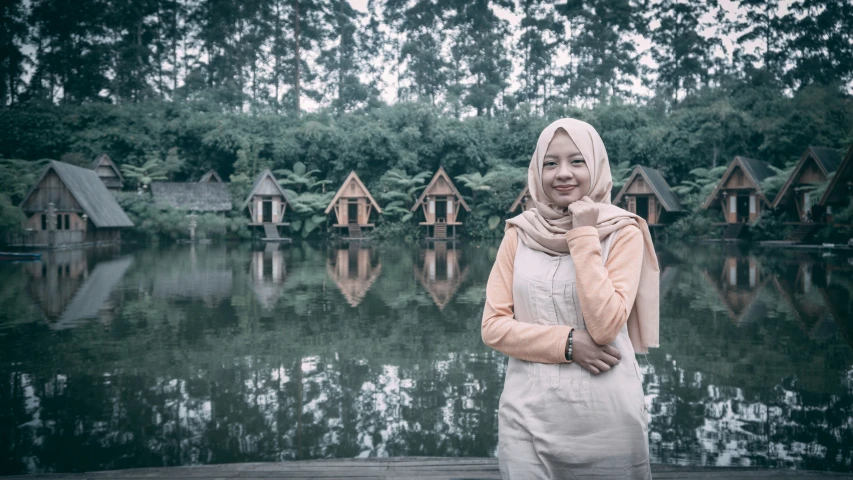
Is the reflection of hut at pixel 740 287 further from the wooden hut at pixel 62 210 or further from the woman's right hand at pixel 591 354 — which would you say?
the wooden hut at pixel 62 210

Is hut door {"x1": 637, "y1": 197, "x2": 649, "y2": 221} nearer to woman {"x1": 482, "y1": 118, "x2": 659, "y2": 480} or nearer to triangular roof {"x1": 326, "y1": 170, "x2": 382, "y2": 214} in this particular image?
triangular roof {"x1": 326, "y1": 170, "x2": 382, "y2": 214}

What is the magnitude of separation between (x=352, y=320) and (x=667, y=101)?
139 feet

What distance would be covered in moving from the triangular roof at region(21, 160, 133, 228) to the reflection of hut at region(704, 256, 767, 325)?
23.7m

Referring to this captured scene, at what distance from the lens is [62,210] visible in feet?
86.2

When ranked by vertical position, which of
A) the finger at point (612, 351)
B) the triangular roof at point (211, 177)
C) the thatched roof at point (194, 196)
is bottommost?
the finger at point (612, 351)

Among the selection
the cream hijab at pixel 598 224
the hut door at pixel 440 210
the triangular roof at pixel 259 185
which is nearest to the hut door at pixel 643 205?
the hut door at pixel 440 210

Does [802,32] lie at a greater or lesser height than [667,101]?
greater

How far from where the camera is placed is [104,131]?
37750 millimetres

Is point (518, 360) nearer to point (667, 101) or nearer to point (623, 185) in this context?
point (623, 185)

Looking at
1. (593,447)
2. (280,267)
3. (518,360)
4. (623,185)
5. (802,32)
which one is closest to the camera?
(593,447)

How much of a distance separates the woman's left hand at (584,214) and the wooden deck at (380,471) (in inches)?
72.2

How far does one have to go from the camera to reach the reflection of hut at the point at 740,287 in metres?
9.43

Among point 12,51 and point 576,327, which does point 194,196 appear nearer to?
point 12,51

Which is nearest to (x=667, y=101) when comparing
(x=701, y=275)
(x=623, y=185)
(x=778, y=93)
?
→ (x=778, y=93)
